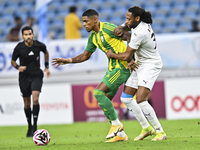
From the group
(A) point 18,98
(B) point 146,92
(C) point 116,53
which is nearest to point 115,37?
(C) point 116,53

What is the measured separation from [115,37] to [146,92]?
1.05 m

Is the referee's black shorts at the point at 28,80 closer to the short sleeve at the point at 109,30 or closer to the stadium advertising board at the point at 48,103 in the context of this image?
the short sleeve at the point at 109,30

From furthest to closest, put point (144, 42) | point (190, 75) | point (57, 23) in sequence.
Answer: point (57, 23) → point (190, 75) → point (144, 42)

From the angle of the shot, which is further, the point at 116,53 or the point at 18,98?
the point at 18,98

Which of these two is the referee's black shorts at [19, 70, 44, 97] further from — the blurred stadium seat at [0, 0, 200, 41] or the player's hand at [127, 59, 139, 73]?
the blurred stadium seat at [0, 0, 200, 41]

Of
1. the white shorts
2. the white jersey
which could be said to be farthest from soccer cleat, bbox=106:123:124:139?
the white jersey

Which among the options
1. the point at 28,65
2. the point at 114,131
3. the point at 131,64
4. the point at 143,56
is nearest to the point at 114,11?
the point at 28,65

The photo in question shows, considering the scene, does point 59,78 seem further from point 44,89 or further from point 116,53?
point 116,53

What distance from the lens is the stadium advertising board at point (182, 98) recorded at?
10.8 meters

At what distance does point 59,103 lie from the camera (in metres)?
11.1

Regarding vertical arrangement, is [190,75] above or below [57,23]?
below

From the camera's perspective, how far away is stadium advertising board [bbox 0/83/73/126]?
11133 mm

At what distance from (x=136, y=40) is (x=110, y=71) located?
30.3 inches

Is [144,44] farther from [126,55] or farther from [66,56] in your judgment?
[66,56]
